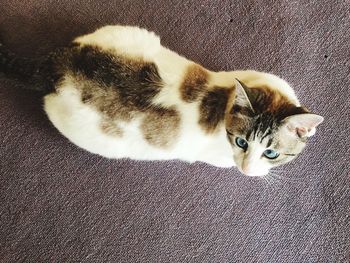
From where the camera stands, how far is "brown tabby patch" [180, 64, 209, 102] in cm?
117

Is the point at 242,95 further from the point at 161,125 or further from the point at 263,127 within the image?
the point at 161,125

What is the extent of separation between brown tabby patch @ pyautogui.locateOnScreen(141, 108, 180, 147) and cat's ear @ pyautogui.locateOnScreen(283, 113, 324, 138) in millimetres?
307

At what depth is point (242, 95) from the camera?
1.08 meters

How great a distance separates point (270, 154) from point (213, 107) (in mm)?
208

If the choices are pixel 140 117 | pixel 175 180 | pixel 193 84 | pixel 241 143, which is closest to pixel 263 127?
pixel 241 143

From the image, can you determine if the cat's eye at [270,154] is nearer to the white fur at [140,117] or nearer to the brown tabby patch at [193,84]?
the white fur at [140,117]

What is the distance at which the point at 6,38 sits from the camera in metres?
1.53

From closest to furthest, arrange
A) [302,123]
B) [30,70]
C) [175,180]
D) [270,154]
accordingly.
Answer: [302,123]
[270,154]
[30,70]
[175,180]

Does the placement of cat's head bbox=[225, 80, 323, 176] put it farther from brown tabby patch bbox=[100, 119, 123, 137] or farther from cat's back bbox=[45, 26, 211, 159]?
brown tabby patch bbox=[100, 119, 123, 137]

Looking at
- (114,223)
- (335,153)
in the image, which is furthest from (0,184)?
(335,153)

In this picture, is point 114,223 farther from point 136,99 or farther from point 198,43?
point 198,43

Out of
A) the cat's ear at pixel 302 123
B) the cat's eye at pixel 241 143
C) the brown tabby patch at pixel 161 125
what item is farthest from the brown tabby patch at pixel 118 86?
the cat's ear at pixel 302 123

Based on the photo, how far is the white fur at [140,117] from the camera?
3.85 feet

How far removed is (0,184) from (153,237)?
0.59m
